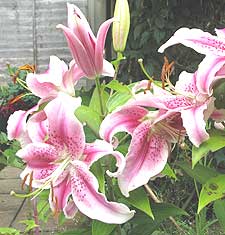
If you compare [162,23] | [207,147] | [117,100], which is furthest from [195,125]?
[162,23]

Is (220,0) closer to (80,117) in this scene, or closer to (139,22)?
(139,22)

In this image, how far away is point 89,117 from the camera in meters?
0.61

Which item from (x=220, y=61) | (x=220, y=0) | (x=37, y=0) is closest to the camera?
(x=220, y=61)

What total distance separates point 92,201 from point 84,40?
0.16 m

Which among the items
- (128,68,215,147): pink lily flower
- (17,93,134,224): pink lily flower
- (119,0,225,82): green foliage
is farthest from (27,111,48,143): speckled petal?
(119,0,225,82): green foliage

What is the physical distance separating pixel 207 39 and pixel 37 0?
448cm

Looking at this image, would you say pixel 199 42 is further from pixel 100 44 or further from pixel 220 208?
pixel 220 208

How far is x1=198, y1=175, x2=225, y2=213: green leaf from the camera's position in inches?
22.3

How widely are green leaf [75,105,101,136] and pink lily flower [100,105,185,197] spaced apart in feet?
0.16

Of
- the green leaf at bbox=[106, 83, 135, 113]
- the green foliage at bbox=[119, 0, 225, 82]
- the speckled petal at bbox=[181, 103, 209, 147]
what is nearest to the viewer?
the speckled petal at bbox=[181, 103, 209, 147]

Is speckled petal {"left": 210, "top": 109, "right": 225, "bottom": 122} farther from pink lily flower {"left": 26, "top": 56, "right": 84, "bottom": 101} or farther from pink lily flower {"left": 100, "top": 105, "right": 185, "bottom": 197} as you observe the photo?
pink lily flower {"left": 26, "top": 56, "right": 84, "bottom": 101}

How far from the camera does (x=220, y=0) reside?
2.93 metres

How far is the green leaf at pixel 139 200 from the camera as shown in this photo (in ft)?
1.95

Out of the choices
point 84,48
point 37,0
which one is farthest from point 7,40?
point 84,48
